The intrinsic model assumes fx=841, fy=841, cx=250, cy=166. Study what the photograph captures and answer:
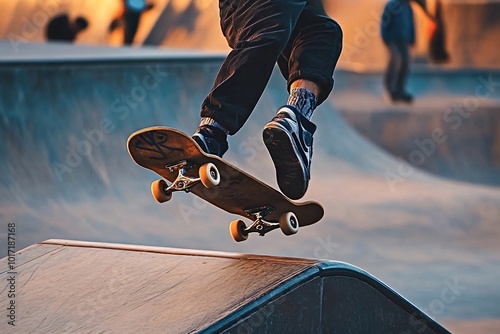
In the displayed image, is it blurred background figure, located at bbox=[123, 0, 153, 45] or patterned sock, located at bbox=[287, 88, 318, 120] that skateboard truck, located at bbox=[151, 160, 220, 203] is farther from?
blurred background figure, located at bbox=[123, 0, 153, 45]

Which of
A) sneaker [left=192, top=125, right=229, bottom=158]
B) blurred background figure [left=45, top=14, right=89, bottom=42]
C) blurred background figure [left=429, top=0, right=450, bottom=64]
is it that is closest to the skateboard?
sneaker [left=192, top=125, right=229, bottom=158]

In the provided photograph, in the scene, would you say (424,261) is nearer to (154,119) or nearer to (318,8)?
(154,119)

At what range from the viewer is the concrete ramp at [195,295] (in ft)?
10.00

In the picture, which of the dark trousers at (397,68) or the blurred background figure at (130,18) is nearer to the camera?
the dark trousers at (397,68)

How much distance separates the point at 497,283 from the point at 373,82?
8.15 metres

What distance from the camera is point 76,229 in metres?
7.48

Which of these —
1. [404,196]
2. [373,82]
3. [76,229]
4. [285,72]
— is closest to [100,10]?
[373,82]

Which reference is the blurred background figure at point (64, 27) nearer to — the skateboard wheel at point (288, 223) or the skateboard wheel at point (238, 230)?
the skateboard wheel at point (238, 230)

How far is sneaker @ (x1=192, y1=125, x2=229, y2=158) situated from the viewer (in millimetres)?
3596

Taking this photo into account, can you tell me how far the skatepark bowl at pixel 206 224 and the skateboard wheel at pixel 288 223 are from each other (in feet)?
0.54

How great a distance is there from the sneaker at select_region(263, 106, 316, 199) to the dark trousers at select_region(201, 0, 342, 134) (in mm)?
166

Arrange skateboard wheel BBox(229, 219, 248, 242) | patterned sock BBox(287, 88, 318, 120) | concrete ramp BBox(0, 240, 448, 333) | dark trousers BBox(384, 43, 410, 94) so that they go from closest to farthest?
1. concrete ramp BBox(0, 240, 448, 333)
2. patterned sock BBox(287, 88, 318, 120)
3. skateboard wheel BBox(229, 219, 248, 242)
4. dark trousers BBox(384, 43, 410, 94)

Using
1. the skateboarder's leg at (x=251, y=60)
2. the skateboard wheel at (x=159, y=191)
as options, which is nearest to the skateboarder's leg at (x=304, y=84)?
→ the skateboarder's leg at (x=251, y=60)

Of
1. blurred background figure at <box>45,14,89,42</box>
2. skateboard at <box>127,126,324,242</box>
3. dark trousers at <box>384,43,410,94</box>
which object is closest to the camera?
skateboard at <box>127,126,324,242</box>
